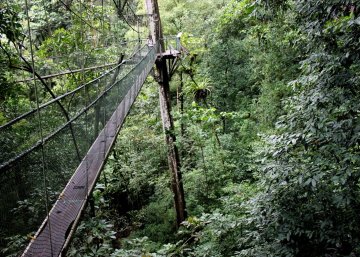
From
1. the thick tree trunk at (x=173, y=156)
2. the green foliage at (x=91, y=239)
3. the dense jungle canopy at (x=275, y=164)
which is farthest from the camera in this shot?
the thick tree trunk at (x=173, y=156)

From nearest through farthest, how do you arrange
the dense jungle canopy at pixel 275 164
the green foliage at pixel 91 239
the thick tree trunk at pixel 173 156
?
the dense jungle canopy at pixel 275 164 → the green foliage at pixel 91 239 → the thick tree trunk at pixel 173 156

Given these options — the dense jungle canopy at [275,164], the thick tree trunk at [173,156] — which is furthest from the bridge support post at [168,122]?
the dense jungle canopy at [275,164]

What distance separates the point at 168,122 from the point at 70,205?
4211 millimetres

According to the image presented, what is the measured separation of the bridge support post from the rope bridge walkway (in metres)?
2.79

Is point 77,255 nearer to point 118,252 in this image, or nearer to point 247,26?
point 118,252

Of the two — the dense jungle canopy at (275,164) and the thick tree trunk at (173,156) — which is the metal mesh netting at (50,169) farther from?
the thick tree trunk at (173,156)

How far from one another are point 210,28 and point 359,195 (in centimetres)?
831

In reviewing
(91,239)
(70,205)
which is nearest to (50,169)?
(70,205)

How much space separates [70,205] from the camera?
194 centimetres

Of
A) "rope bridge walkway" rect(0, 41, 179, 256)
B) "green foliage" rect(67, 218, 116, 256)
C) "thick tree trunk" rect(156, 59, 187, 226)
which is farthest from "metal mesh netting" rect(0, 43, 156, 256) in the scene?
"thick tree trunk" rect(156, 59, 187, 226)

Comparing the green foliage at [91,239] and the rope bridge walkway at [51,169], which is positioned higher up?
the rope bridge walkway at [51,169]

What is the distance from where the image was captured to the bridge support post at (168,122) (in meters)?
5.93

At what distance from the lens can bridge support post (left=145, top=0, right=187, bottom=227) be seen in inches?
234

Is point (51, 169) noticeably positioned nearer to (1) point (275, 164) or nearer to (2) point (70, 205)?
(2) point (70, 205)
